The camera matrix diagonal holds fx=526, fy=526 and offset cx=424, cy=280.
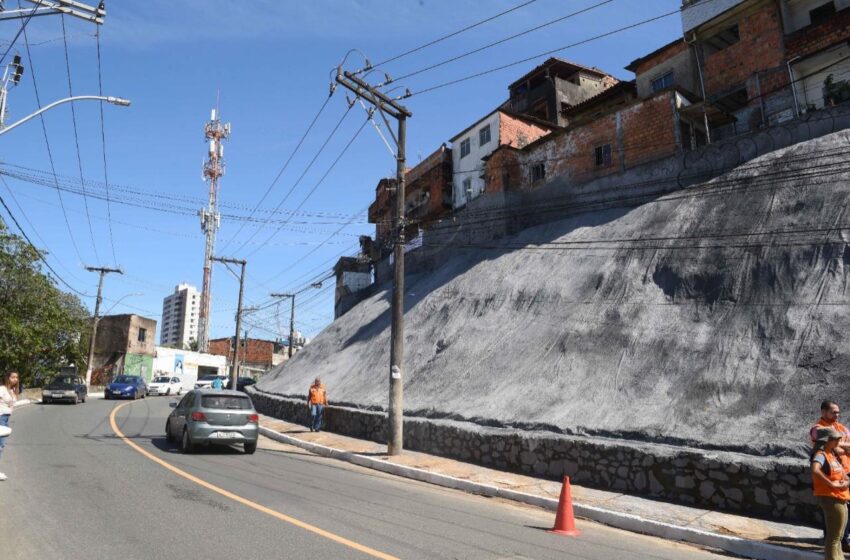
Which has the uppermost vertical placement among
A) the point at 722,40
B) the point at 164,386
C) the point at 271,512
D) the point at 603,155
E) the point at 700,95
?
the point at 722,40

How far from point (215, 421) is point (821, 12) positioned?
27.4 m

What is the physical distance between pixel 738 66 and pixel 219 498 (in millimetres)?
25756

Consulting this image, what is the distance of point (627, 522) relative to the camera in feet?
24.7

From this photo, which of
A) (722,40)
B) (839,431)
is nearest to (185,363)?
(722,40)

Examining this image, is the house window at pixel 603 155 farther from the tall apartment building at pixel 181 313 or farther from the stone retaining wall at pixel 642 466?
the tall apartment building at pixel 181 313

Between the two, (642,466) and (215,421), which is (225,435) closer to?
(215,421)

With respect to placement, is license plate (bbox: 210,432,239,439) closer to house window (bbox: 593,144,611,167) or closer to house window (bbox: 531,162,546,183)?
house window (bbox: 593,144,611,167)

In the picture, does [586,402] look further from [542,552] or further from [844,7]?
[844,7]

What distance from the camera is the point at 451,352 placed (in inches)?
732

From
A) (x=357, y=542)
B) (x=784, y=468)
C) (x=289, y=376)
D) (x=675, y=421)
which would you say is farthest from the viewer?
(x=289, y=376)

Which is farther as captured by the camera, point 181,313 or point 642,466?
point 181,313

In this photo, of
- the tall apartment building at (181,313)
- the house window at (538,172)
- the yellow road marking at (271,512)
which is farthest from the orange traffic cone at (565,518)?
the tall apartment building at (181,313)

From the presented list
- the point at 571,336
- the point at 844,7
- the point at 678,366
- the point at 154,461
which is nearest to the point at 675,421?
the point at 678,366

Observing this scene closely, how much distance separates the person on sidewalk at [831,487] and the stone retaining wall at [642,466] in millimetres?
2107
